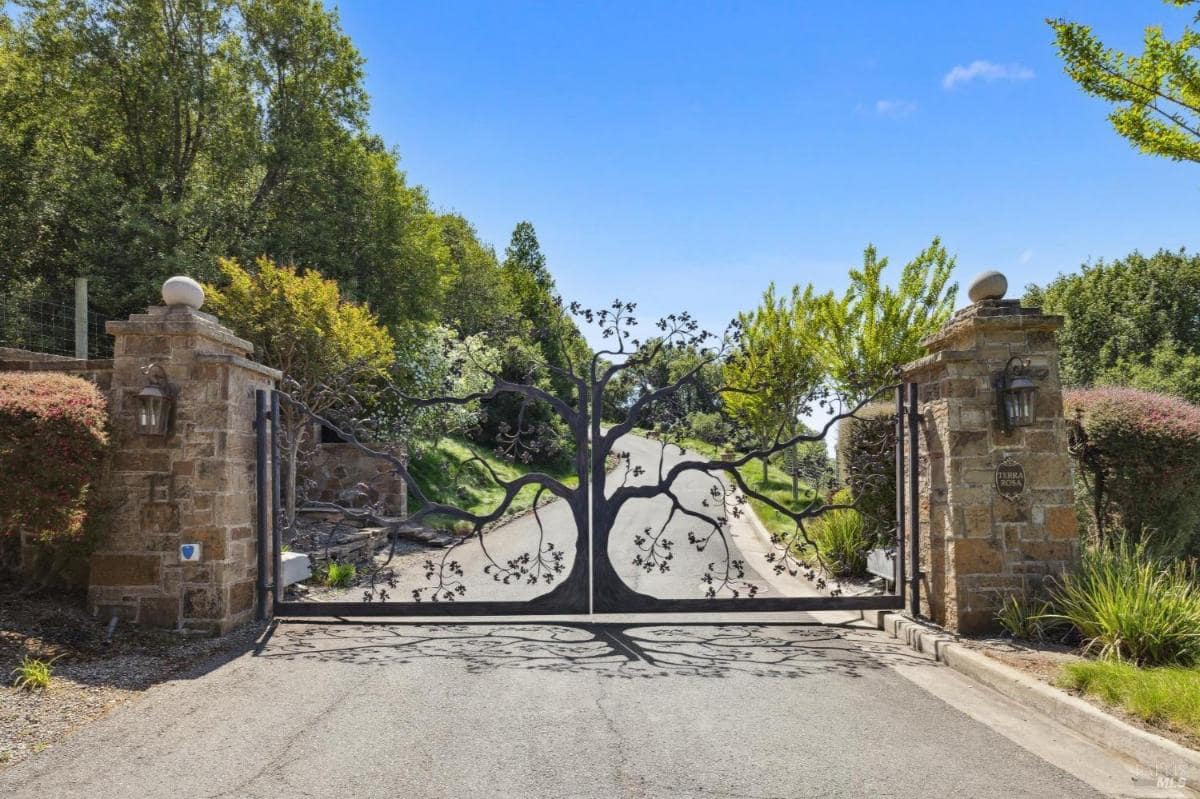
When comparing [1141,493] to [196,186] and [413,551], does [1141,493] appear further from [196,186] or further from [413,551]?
[196,186]

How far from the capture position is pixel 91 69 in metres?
15.4

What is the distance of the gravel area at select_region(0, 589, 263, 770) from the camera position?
12.7ft

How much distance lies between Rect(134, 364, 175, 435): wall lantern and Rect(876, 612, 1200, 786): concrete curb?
21.0 feet

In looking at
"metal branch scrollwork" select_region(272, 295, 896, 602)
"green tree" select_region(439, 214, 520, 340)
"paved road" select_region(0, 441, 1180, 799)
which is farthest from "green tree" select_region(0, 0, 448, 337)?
"paved road" select_region(0, 441, 1180, 799)

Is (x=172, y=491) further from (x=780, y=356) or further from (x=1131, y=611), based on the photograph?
(x=780, y=356)

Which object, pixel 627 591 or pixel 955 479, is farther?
pixel 627 591

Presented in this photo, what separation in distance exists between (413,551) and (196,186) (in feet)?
35.6

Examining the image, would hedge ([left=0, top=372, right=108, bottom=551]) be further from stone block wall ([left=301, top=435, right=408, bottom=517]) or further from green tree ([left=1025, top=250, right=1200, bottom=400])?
green tree ([left=1025, top=250, right=1200, bottom=400])

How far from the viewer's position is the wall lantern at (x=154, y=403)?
539 centimetres

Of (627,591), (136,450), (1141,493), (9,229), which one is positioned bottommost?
(627,591)

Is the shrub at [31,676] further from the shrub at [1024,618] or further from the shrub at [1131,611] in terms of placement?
the shrub at [1131,611]

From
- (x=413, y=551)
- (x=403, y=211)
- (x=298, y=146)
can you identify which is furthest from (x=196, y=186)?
(x=413, y=551)

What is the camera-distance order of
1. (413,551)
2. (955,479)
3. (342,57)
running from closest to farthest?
(955,479) → (413,551) → (342,57)

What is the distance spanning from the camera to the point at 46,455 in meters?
4.93
